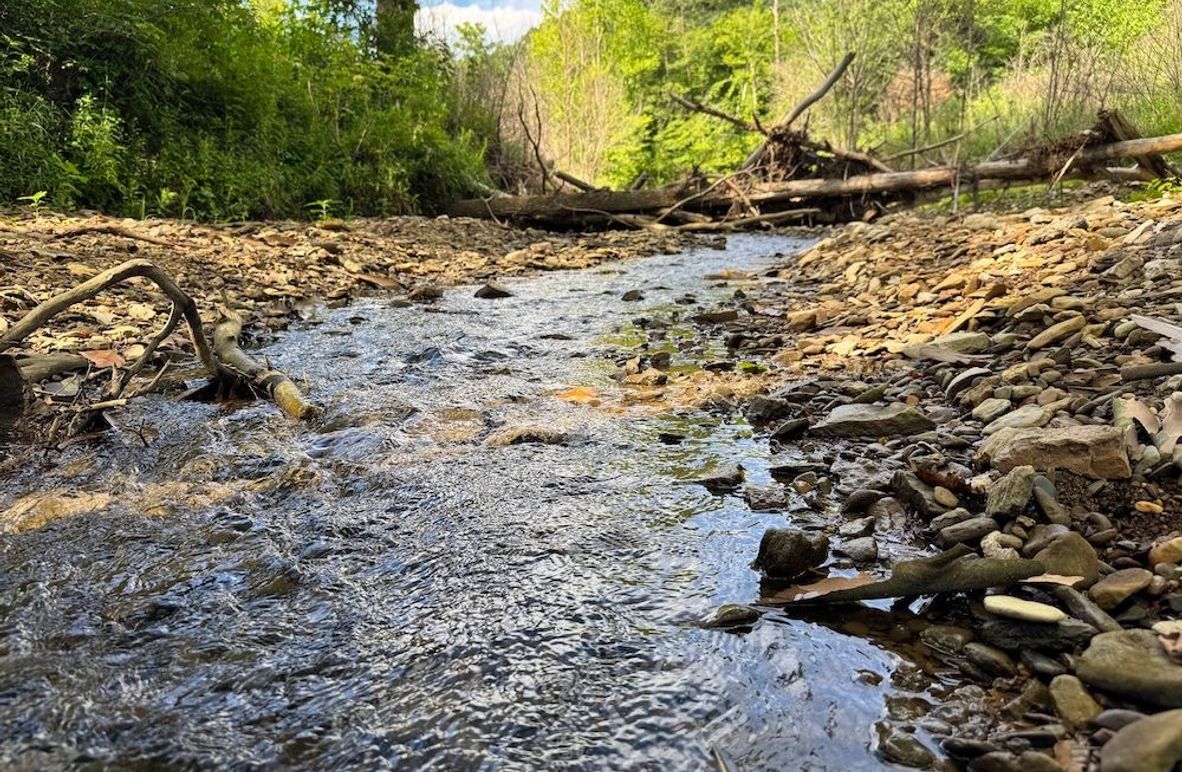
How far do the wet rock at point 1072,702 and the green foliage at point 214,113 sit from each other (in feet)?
25.9

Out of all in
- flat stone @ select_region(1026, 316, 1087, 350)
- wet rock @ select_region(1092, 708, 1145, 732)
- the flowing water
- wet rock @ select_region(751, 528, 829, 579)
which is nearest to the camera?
wet rock @ select_region(1092, 708, 1145, 732)

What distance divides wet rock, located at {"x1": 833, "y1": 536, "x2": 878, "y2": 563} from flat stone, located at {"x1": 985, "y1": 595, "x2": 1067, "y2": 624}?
1.26 feet

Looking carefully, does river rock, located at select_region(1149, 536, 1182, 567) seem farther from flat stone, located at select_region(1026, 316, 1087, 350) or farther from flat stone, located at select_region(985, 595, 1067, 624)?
flat stone, located at select_region(1026, 316, 1087, 350)

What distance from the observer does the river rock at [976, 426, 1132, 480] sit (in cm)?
204

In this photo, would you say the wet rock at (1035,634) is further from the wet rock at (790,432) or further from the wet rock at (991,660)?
the wet rock at (790,432)

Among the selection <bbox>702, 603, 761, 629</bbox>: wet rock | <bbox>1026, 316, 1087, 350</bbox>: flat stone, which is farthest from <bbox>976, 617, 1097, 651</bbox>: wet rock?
<bbox>1026, 316, 1087, 350</bbox>: flat stone

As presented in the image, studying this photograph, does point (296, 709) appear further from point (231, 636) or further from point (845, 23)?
point (845, 23)

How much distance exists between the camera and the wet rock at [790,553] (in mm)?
1961

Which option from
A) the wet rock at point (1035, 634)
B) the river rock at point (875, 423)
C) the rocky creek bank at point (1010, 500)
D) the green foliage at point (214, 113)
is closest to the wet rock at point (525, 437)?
the rocky creek bank at point (1010, 500)

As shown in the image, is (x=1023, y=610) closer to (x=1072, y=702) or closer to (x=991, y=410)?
(x=1072, y=702)

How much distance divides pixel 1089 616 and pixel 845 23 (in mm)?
16846

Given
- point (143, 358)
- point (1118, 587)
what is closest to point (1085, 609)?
point (1118, 587)

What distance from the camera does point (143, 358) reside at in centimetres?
309

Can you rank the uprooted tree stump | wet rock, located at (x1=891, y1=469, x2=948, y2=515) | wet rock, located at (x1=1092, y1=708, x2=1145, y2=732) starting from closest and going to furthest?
wet rock, located at (x1=1092, y1=708, x2=1145, y2=732), wet rock, located at (x1=891, y1=469, x2=948, y2=515), the uprooted tree stump
